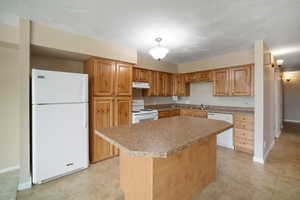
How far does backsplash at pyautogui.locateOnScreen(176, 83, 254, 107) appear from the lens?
398 centimetres

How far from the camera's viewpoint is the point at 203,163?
6.73ft

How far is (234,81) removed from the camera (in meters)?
3.77

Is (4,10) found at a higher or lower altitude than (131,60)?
higher

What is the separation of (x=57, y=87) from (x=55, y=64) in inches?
40.5

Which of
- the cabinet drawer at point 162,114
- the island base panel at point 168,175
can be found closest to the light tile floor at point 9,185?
the island base panel at point 168,175

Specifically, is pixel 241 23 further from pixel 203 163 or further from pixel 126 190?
pixel 126 190

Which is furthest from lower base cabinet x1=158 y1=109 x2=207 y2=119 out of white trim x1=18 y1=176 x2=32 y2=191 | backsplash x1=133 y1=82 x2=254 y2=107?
white trim x1=18 y1=176 x2=32 y2=191

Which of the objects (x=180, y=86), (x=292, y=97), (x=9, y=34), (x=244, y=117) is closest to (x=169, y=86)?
(x=180, y=86)

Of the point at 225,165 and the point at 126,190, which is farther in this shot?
the point at 225,165

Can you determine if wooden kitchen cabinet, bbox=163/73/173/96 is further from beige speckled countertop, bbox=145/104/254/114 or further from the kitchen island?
the kitchen island

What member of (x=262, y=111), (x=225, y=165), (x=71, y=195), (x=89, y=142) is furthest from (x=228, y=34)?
(x=71, y=195)

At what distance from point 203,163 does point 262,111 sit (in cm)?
183

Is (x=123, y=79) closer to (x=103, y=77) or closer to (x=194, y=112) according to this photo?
(x=103, y=77)

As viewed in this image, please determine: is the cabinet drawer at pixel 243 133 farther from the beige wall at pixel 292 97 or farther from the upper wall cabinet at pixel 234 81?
the beige wall at pixel 292 97
